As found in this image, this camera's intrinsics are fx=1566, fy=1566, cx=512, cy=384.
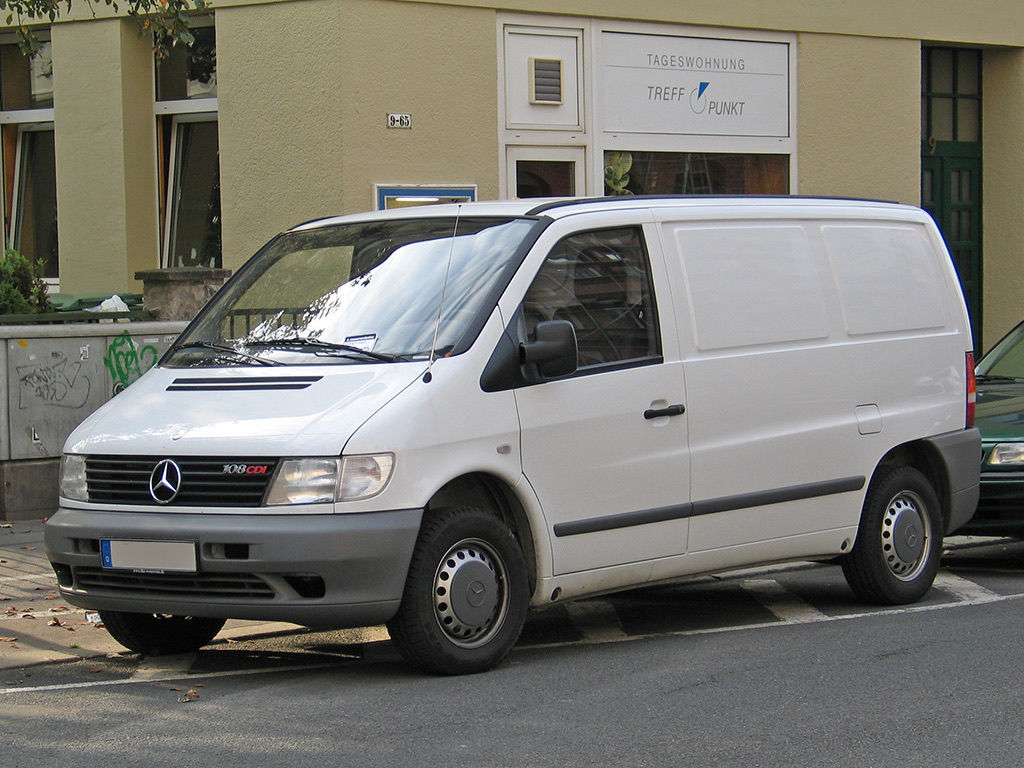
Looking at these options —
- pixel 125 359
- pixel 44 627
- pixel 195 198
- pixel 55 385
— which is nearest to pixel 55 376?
pixel 55 385

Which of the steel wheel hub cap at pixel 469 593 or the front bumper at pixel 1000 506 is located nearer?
the steel wheel hub cap at pixel 469 593

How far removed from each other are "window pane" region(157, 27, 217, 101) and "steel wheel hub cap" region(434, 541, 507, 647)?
9951 mm

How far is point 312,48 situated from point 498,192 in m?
2.26

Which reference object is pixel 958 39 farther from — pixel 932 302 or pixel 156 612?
pixel 156 612

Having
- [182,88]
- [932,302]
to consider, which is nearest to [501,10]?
[182,88]

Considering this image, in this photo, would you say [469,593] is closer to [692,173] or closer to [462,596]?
[462,596]

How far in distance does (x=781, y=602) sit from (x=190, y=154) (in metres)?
9.27

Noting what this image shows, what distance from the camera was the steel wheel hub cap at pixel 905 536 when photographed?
7980 mm

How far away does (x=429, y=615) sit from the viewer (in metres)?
6.12

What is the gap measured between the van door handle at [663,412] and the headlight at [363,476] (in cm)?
139

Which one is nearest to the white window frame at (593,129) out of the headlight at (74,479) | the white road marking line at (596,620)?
the white road marking line at (596,620)

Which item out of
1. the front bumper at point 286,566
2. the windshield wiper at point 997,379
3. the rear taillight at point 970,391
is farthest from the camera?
the windshield wiper at point 997,379

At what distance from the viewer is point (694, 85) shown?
53.7 feet

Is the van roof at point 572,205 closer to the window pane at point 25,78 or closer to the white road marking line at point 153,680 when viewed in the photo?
the white road marking line at point 153,680
